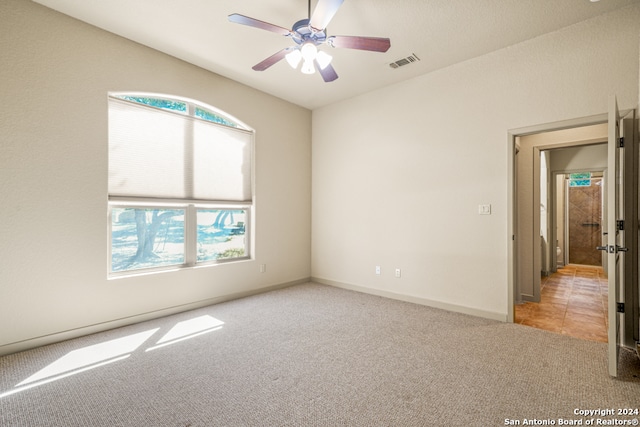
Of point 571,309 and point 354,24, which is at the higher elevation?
point 354,24

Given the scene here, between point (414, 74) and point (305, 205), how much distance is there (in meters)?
2.71

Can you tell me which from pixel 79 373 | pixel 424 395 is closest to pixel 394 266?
pixel 424 395

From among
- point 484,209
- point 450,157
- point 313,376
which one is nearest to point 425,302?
point 484,209

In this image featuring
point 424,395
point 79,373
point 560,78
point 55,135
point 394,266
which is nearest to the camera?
point 424,395

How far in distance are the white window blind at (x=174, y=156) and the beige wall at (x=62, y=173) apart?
178 millimetres

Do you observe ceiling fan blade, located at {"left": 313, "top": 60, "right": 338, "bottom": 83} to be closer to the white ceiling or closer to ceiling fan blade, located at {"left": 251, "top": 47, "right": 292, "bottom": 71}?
ceiling fan blade, located at {"left": 251, "top": 47, "right": 292, "bottom": 71}

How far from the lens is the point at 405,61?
3.59 metres

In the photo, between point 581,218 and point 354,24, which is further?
point 581,218

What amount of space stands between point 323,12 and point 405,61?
1.90 meters

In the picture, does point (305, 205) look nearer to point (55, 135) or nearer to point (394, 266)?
point (394, 266)

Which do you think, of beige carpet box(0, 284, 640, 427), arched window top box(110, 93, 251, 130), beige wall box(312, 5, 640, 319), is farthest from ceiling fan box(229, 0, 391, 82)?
beige carpet box(0, 284, 640, 427)

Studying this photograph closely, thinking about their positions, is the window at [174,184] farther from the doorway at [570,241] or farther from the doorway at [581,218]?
the doorway at [581,218]

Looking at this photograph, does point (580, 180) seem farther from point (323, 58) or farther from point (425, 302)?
point (323, 58)

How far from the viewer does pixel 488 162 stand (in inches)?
135
